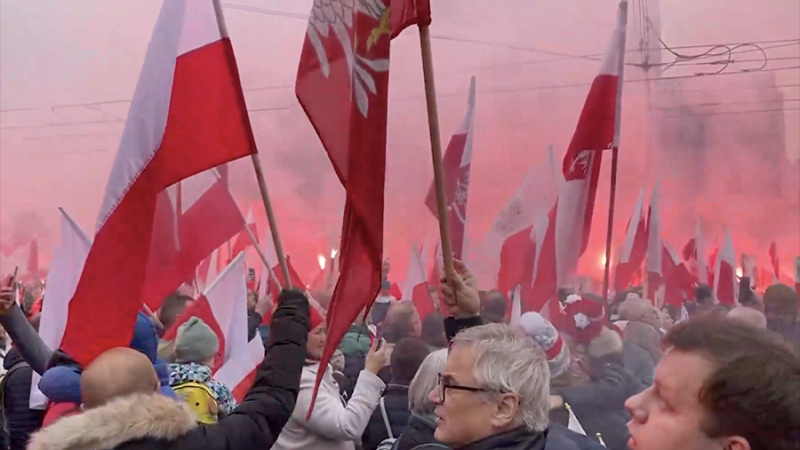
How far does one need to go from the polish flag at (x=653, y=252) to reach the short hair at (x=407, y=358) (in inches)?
143

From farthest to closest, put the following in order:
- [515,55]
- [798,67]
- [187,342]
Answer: [515,55] < [798,67] < [187,342]

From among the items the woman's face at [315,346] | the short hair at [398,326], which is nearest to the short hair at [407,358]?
the woman's face at [315,346]

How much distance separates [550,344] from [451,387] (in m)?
1.38

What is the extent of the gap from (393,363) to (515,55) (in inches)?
266

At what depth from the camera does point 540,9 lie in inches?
325

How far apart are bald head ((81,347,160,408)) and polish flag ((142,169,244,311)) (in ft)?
6.19

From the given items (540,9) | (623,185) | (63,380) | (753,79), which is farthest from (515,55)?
(63,380)

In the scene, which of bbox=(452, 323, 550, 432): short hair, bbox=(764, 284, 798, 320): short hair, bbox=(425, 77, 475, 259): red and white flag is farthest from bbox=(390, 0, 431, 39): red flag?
bbox=(425, 77, 475, 259): red and white flag

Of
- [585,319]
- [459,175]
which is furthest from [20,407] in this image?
[459,175]

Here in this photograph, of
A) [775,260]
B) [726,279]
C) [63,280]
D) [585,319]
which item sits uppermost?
[63,280]

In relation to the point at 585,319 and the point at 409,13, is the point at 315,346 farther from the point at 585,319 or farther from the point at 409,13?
the point at 585,319

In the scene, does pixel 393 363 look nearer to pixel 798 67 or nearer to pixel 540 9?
pixel 540 9

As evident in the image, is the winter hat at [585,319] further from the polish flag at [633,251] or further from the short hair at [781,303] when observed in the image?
the polish flag at [633,251]

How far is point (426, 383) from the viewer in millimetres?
1801
